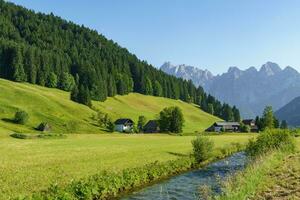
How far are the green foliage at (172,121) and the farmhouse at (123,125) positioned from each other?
1641cm

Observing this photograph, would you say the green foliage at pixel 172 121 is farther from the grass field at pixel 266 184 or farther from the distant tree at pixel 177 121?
the grass field at pixel 266 184

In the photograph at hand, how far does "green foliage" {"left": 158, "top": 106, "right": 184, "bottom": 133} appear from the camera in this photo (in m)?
154

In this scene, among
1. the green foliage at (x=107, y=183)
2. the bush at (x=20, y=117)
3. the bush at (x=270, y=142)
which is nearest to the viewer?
the green foliage at (x=107, y=183)

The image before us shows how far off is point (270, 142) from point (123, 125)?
109547 mm

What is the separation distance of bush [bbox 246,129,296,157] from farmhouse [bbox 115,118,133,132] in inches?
4017

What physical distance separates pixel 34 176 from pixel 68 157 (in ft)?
59.1

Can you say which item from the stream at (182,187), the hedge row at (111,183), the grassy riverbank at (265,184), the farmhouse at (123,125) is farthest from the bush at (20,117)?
the grassy riverbank at (265,184)

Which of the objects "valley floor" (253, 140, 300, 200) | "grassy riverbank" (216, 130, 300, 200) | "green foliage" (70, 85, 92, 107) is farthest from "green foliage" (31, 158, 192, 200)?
"green foliage" (70, 85, 92, 107)

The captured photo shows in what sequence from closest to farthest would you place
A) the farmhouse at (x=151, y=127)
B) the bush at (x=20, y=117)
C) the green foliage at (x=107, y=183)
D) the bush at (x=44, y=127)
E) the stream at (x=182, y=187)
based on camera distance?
the green foliage at (x=107, y=183), the stream at (x=182, y=187), the bush at (x=44, y=127), the bush at (x=20, y=117), the farmhouse at (x=151, y=127)

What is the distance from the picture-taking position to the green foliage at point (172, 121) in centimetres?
15362

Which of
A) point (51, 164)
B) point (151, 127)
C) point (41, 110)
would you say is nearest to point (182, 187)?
point (51, 164)

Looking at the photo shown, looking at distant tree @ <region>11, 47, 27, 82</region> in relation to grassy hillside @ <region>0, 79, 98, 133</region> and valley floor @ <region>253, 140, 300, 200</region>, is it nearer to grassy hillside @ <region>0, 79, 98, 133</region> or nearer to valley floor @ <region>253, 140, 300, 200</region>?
grassy hillside @ <region>0, 79, 98, 133</region>

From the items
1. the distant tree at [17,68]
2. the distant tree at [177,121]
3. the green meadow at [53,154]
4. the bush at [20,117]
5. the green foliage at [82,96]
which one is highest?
the distant tree at [17,68]

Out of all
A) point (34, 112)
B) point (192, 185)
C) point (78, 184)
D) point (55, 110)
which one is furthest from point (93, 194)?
point (55, 110)
